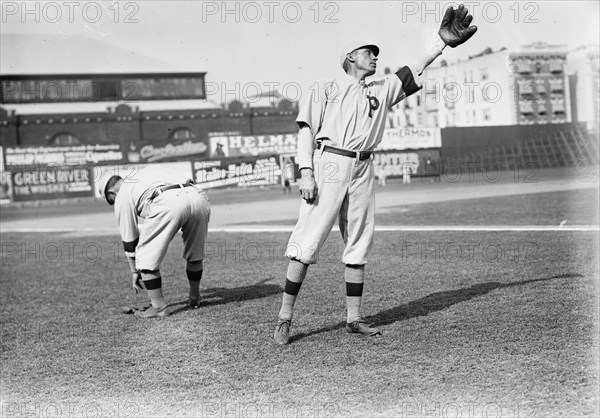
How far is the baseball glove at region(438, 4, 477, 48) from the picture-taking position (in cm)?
509

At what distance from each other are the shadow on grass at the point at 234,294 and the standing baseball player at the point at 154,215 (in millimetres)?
513

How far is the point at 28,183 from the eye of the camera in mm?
Result: 41031

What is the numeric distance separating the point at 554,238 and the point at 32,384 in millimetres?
8150

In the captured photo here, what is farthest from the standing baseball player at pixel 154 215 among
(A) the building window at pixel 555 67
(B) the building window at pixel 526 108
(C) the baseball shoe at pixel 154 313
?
(B) the building window at pixel 526 108

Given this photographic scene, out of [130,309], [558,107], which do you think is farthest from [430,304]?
[558,107]

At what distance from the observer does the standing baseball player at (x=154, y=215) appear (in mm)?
6164

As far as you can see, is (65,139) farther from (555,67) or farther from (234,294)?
(234,294)

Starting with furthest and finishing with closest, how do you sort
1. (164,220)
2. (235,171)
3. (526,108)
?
(526,108) → (235,171) → (164,220)

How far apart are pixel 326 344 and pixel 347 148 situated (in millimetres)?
1339

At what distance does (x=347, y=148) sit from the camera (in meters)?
5.02

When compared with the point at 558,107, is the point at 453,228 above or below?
below

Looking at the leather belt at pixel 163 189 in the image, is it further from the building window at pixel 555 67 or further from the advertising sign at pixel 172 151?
the advertising sign at pixel 172 151

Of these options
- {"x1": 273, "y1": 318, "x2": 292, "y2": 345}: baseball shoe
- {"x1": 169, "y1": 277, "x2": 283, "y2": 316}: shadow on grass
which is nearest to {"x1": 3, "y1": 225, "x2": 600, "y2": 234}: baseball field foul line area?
{"x1": 169, "y1": 277, "x2": 283, "y2": 316}: shadow on grass

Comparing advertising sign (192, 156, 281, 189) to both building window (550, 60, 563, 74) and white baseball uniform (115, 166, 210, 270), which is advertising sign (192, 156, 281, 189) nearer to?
building window (550, 60, 563, 74)
